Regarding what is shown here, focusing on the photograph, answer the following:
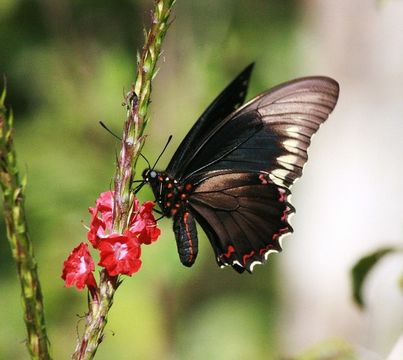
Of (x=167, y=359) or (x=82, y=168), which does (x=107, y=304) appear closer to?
(x=82, y=168)

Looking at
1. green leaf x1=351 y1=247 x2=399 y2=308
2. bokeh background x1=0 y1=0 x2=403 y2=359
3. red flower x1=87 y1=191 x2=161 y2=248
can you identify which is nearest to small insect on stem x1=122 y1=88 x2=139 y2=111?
red flower x1=87 y1=191 x2=161 y2=248

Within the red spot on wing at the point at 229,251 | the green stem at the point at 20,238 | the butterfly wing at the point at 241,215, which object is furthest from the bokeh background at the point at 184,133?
the green stem at the point at 20,238

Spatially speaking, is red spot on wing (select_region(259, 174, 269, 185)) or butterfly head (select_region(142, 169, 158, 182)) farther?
Answer: red spot on wing (select_region(259, 174, 269, 185))

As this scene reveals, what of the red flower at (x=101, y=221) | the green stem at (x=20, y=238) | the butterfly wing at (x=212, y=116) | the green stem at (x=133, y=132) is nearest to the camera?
the green stem at (x=20, y=238)

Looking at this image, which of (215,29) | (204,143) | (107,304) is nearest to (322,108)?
(204,143)

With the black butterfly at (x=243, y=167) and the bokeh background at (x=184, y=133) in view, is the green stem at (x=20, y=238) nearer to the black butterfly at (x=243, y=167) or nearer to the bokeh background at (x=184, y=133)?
the black butterfly at (x=243, y=167)

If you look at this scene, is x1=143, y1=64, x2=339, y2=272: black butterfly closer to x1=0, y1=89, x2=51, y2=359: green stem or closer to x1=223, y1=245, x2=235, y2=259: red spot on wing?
x1=223, y1=245, x2=235, y2=259: red spot on wing
